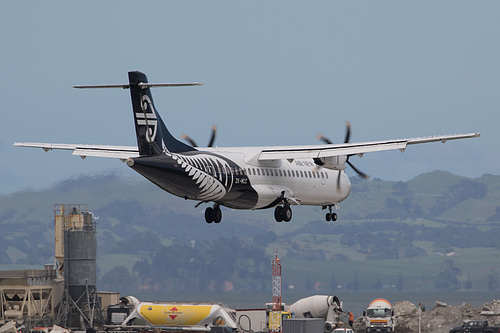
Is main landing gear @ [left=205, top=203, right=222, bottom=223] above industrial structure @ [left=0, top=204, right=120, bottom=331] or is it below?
above

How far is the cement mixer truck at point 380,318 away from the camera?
185 ft

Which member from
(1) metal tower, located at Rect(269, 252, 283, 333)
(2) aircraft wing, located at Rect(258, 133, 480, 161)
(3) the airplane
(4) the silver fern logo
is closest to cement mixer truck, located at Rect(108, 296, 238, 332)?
(1) metal tower, located at Rect(269, 252, 283, 333)

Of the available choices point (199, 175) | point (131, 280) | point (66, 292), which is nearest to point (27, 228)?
point (131, 280)

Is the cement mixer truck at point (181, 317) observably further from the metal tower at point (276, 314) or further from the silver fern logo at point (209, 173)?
the silver fern logo at point (209, 173)

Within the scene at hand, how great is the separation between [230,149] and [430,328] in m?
22.3

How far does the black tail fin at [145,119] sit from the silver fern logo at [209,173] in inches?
45.6

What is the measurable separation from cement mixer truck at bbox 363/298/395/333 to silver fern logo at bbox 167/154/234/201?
19.3 m

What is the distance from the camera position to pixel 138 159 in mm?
37750

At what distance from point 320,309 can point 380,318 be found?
5.05 meters

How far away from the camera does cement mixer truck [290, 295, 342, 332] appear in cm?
5985

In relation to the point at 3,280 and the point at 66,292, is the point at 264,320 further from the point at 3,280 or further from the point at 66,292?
the point at 3,280

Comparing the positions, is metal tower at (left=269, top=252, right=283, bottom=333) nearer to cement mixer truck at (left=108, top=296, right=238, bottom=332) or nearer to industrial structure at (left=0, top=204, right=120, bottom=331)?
cement mixer truck at (left=108, top=296, right=238, bottom=332)

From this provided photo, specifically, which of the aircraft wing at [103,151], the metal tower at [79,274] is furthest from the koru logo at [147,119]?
the metal tower at [79,274]

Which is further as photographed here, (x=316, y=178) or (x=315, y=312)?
(x=315, y=312)
